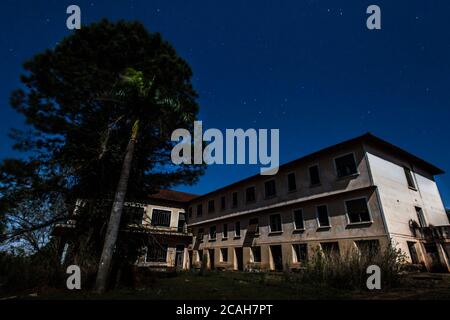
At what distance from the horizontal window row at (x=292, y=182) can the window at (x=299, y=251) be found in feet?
15.1

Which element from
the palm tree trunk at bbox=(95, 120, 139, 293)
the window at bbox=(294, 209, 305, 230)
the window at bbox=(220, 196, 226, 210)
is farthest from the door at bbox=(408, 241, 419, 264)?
the window at bbox=(220, 196, 226, 210)

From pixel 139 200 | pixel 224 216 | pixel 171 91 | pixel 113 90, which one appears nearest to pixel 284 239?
pixel 224 216

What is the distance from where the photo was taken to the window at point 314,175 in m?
18.8

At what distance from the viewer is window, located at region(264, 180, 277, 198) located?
72.9 ft

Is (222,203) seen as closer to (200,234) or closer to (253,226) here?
(200,234)

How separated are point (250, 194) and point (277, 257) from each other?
6.93 m

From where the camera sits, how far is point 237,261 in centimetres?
2422

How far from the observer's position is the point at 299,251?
60.3ft

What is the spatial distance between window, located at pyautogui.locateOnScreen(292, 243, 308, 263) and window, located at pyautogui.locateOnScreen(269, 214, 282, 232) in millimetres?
2159

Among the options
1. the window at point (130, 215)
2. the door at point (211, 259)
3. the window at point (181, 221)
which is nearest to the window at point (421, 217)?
the window at point (130, 215)

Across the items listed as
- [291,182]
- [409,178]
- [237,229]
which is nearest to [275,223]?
[291,182]

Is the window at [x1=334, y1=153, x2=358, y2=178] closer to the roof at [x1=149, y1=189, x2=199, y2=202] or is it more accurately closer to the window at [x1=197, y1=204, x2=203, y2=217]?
the window at [x1=197, y1=204, x2=203, y2=217]
